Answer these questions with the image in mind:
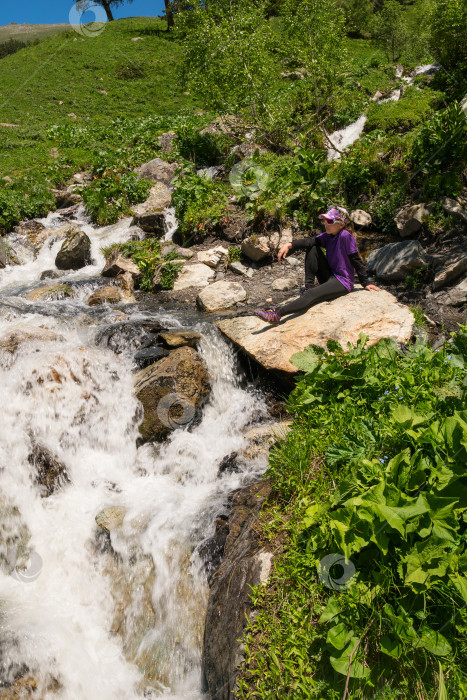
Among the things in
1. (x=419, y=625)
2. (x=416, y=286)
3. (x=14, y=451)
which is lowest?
(x=416, y=286)

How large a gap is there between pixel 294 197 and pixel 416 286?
410cm

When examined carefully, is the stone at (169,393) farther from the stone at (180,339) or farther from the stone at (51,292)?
the stone at (51,292)

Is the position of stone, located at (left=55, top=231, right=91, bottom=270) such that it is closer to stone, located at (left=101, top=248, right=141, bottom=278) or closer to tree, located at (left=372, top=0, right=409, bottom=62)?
stone, located at (left=101, top=248, right=141, bottom=278)

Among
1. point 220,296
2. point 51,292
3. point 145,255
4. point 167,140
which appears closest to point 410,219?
point 220,296

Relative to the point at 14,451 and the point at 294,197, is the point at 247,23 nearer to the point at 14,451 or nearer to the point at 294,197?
the point at 294,197

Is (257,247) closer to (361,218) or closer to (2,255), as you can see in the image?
(361,218)

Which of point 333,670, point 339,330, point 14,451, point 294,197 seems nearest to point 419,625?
point 333,670

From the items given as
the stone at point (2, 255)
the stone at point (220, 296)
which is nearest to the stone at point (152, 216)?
the stone at point (2, 255)

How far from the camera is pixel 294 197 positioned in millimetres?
9867

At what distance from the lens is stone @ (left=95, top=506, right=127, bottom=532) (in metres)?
4.62

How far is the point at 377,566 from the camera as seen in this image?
2.48 metres

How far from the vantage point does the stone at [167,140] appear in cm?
1866

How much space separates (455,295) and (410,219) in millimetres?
2253

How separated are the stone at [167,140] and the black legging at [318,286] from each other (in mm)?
14740
